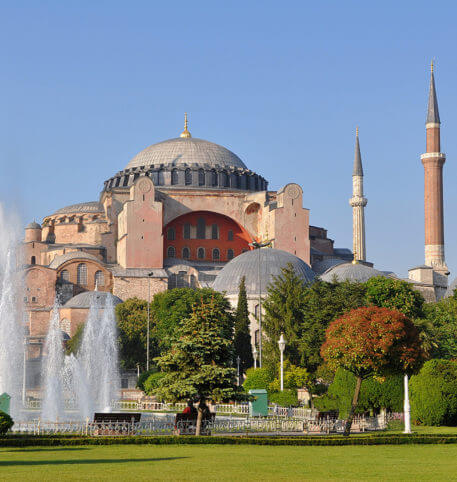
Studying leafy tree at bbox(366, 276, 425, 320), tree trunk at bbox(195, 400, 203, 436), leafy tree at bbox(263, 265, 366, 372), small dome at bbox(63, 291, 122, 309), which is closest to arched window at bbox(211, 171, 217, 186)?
small dome at bbox(63, 291, 122, 309)

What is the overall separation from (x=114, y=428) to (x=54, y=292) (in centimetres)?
3983

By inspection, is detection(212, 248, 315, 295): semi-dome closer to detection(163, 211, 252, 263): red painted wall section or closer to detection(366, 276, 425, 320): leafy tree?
detection(163, 211, 252, 263): red painted wall section

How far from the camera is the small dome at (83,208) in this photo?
69.6 metres

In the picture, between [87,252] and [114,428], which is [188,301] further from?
[114,428]

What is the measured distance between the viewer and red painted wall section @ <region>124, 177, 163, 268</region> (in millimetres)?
60406

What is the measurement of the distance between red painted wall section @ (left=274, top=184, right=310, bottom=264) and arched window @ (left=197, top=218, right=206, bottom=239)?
5891 mm

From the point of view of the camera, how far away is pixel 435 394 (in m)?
25.9

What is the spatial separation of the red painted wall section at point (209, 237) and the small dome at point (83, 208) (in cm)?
649

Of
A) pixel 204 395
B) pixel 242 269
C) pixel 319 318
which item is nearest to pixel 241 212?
pixel 242 269

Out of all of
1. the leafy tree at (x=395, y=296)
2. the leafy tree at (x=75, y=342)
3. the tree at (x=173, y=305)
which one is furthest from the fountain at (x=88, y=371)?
the leafy tree at (x=395, y=296)

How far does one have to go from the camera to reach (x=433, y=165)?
62.7 m

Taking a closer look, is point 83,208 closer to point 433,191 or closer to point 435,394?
point 433,191

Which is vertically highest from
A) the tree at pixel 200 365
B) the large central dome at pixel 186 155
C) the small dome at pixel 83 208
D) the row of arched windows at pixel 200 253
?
the large central dome at pixel 186 155

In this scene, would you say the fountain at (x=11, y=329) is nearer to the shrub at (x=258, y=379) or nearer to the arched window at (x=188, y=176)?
the shrub at (x=258, y=379)
